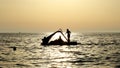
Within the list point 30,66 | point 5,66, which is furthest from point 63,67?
point 5,66

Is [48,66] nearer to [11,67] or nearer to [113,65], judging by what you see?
[11,67]

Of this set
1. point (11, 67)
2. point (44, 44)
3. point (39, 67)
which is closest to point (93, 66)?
point (39, 67)

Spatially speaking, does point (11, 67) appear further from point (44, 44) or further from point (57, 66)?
point (44, 44)

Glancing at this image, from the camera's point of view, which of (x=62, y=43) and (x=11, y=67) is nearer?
(x=11, y=67)

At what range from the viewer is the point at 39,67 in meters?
41.3

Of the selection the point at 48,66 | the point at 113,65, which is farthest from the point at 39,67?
the point at 113,65

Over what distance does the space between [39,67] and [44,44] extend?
47.3m

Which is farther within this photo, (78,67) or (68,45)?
(68,45)

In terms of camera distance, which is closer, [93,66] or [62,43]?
[93,66]

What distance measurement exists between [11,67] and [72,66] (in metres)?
6.68

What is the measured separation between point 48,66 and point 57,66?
100cm

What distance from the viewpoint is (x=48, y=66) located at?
42.2 meters

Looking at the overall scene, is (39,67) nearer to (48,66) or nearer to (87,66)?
(48,66)

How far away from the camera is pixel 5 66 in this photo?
1670 inches
